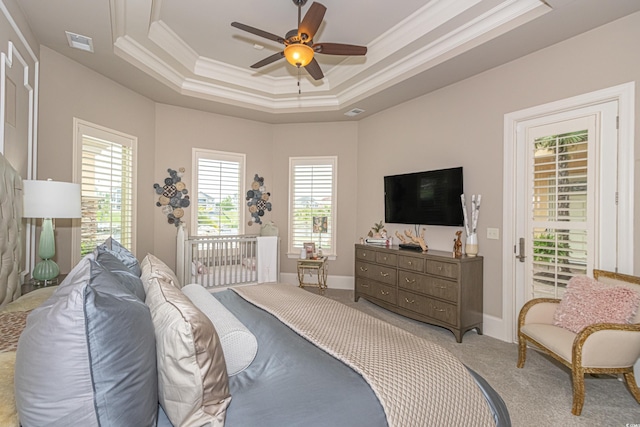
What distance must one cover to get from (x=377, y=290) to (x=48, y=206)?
3516 millimetres

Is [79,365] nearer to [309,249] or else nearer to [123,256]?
[123,256]

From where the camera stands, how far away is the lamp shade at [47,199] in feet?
7.62

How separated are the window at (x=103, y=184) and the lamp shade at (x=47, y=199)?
50.3 inches

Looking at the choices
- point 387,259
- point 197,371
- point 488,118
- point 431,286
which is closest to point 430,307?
point 431,286

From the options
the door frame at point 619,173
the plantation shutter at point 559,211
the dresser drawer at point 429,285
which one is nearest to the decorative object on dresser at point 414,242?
the dresser drawer at point 429,285

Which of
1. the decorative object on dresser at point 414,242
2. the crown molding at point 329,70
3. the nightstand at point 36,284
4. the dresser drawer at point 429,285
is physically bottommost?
the dresser drawer at point 429,285

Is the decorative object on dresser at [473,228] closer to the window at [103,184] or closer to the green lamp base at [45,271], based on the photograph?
the green lamp base at [45,271]

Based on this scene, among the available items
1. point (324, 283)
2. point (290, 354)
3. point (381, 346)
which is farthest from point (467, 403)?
point (324, 283)

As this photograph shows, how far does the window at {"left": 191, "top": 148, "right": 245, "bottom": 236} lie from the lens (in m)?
5.09

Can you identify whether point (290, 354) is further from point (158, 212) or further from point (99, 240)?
point (158, 212)

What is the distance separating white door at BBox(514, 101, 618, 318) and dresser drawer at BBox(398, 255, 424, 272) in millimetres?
935

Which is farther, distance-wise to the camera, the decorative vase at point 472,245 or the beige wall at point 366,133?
the decorative vase at point 472,245

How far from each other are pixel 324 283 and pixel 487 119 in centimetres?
328

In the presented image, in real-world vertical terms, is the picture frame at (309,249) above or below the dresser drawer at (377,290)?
above
